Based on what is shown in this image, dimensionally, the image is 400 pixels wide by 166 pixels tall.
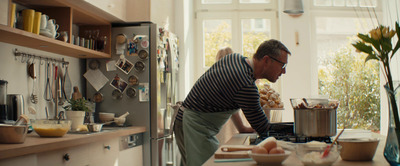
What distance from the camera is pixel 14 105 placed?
2.83 meters

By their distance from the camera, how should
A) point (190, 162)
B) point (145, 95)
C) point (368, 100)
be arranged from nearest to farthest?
point (190, 162), point (145, 95), point (368, 100)

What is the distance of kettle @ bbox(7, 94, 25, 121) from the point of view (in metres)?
2.81

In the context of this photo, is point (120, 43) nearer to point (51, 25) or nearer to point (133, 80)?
point (133, 80)

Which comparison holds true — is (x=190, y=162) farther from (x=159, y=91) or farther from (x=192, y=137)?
(x=159, y=91)

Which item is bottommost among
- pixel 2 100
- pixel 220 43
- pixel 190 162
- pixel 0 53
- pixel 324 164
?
pixel 190 162

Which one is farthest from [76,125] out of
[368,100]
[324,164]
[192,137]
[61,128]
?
[368,100]

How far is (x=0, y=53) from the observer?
2891mm

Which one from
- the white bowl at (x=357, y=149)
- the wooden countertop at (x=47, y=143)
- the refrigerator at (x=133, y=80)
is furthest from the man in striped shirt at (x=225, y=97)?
the refrigerator at (x=133, y=80)

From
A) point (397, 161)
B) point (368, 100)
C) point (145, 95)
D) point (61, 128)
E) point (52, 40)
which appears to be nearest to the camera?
point (397, 161)

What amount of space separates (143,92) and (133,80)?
0.14 metres

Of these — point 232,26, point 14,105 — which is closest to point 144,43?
point 14,105

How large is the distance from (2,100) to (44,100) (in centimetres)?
64

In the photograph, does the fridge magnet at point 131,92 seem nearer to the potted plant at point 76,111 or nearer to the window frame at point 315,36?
the potted plant at point 76,111

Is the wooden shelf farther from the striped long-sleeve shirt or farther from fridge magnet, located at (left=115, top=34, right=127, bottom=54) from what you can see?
the striped long-sleeve shirt
